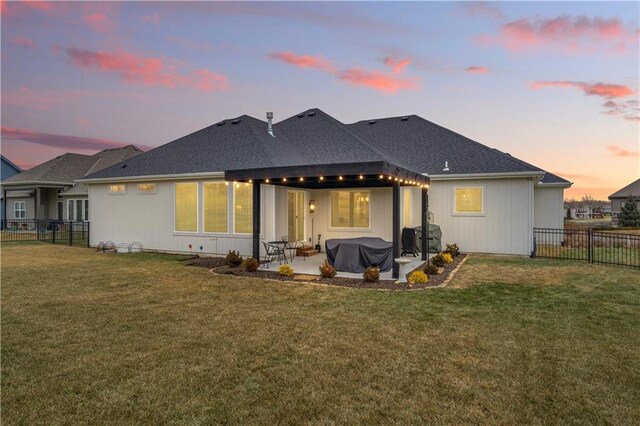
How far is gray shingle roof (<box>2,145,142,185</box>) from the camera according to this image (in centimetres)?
2645

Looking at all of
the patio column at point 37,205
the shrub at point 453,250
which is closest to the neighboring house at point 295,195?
the shrub at point 453,250

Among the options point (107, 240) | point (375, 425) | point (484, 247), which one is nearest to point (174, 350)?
point (375, 425)

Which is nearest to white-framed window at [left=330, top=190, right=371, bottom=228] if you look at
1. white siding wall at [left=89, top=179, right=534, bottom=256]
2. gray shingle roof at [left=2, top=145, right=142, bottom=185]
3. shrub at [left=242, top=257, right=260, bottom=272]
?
white siding wall at [left=89, top=179, right=534, bottom=256]

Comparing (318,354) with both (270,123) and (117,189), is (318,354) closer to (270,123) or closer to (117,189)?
(270,123)

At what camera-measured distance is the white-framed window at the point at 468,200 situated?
13719 millimetres

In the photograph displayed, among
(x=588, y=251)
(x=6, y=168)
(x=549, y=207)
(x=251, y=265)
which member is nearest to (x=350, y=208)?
(x=251, y=265)

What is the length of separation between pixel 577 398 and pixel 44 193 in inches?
1343

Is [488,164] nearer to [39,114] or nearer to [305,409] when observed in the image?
[305,409]

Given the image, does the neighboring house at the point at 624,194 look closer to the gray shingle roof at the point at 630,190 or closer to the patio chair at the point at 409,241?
the gray shingle roof at the point at 630,190

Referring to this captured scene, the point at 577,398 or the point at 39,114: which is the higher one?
the point at 39,114

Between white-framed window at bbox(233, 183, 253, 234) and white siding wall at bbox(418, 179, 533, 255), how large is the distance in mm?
7293

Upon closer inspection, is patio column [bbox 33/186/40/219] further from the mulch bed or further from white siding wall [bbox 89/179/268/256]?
the mulch bed

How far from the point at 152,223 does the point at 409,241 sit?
33.3 feet

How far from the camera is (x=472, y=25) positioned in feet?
42.7
